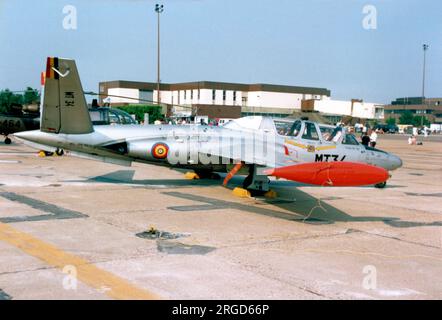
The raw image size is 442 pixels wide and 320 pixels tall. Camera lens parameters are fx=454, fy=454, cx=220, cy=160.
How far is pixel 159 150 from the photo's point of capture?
45.7ft

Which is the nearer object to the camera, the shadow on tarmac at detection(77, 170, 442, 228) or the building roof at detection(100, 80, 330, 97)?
the shadow on tarmac at detection(77, 170, 442, 228)

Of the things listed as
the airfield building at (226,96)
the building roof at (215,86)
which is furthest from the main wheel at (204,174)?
the building roof at (215,86)

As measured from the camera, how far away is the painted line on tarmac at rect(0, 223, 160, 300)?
5758 millimetres

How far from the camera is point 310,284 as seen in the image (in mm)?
Answer: 6363

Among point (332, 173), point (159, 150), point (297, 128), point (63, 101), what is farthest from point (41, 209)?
point (297, 128)

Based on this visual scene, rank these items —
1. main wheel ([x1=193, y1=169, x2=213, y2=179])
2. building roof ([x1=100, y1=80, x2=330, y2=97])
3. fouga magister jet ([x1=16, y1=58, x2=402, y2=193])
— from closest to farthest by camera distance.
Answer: fouga magister jet ([x1=16, y1=58, x2=402, y2=193])
main wheel ([x1=193, y1=169, x2=213, y2=179])
building roof ([x1=100, y1=80, x2=330, y2=97])

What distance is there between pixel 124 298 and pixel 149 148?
860cm

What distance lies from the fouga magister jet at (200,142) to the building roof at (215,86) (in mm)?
56944

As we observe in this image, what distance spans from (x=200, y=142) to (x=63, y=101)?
13.8 ft

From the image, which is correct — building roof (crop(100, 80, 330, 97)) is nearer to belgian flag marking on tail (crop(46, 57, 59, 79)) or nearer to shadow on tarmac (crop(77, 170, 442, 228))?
shadow on tarmac (crop(77, 170, 442, 228))

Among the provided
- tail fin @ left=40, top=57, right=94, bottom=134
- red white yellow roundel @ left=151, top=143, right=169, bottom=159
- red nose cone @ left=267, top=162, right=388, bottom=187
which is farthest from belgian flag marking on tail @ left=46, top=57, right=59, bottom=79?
red nose cone @ left=267, top=162, right=388, bottom=187

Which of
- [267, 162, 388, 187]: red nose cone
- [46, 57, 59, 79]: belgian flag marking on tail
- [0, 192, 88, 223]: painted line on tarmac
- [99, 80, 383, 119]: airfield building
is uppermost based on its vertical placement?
[99, 80, 383, 119]: airfield building
